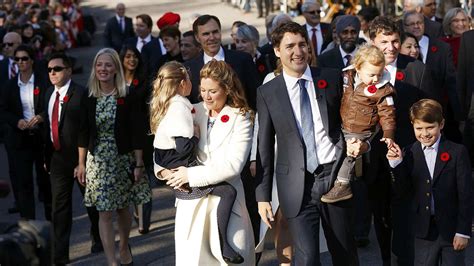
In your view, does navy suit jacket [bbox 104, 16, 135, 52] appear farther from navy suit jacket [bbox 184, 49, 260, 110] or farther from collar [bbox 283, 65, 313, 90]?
collar [bbox 283, 65, 313, 90]

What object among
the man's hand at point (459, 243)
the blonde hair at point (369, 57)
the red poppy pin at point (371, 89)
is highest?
the blonde hair at point (369, 57)

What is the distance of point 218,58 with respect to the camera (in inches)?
343

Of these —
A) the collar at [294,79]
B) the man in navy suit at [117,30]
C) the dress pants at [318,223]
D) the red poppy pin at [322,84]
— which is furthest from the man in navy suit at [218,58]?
the man in navy suit at [117,30]

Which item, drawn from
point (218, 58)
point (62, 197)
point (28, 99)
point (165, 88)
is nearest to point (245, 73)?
point (218, 58)

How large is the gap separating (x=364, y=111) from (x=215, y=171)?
105 centimetres

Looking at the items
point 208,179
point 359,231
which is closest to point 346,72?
point 208,179

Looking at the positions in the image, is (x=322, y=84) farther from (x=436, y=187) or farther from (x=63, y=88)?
(x=63, y=88)

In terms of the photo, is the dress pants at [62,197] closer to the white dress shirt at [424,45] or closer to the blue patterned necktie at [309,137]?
the blue patterned necktie at [309,137]

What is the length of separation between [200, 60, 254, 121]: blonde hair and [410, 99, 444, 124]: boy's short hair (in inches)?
43.3

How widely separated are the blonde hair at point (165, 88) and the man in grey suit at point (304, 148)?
1.93 feet

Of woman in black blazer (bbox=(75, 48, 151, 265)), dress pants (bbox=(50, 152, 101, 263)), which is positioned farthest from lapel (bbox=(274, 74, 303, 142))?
dress pants (bbox=(50, 152, 101, 263))

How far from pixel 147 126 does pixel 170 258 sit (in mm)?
1162

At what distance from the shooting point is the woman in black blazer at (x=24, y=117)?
10.5 m

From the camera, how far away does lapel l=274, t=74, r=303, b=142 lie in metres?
6.93
